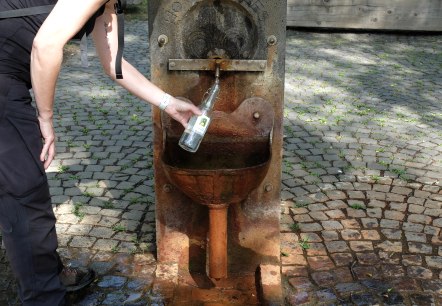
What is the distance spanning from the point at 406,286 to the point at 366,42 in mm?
7730

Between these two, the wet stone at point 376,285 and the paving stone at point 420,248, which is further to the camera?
the paving stone at point 420,248

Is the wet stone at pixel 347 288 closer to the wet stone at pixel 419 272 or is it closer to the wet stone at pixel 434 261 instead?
the wet stone at pixel 419 272

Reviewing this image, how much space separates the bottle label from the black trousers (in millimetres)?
742

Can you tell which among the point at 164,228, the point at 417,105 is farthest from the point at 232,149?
the point at 417,105

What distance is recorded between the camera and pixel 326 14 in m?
10.9

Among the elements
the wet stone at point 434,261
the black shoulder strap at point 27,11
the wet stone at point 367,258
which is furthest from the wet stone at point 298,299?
the black shoulder strap at point 27,11

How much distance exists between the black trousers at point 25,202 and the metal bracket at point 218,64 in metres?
0.84

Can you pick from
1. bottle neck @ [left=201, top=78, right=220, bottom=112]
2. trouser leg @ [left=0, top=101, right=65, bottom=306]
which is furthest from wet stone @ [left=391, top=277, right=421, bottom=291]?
trouser leg @ [left=0, top=101, right=65, bottom=306]

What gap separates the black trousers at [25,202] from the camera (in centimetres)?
247

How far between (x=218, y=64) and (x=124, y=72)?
1.80 feet

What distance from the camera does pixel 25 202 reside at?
8.36 feet

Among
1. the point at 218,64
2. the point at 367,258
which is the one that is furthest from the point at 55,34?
the point at 367,258

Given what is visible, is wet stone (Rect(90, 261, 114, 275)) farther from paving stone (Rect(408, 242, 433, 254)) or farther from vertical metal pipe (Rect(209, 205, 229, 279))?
paving stone (Rect(408, 242, 433, 254))

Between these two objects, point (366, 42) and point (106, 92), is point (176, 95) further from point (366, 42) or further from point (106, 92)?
point (366, 42)
